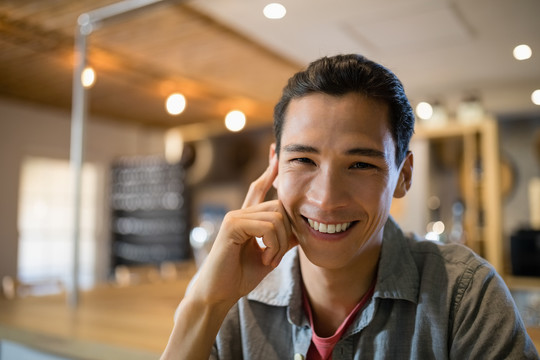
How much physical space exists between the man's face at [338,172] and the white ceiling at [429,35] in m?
0.90

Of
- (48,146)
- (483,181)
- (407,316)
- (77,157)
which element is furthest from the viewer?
(48,146)

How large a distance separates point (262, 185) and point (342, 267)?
0.33 meters

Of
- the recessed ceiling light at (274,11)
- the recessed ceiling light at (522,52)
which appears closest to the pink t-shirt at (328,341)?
the recessed ceiling light at (522,52)

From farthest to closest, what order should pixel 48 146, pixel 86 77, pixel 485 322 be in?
pixel 48 146 < pixel 86 77 < pixel 485 322

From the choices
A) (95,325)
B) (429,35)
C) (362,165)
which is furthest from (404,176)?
(429,35)

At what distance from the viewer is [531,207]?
5.18 meters

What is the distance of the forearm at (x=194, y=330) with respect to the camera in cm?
113

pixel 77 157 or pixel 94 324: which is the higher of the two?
pixel 77 157

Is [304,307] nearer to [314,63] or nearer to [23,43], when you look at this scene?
[314,63]

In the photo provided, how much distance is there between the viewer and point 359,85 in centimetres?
107

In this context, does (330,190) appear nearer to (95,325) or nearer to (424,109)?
(95,325)

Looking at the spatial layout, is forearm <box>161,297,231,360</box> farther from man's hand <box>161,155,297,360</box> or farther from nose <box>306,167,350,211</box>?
nose <box>306,167,350,211</box>

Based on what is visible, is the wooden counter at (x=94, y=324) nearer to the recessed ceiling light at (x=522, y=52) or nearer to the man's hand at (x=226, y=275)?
the man's hand at (x=226, y=275)

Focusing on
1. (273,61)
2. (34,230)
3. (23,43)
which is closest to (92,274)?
(34,230)
